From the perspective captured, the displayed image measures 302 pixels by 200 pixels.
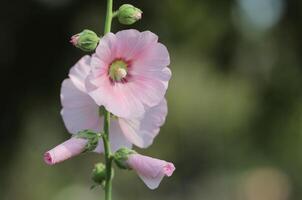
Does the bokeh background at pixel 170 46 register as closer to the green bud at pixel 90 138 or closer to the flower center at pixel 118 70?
the flower center at pixel 118 70

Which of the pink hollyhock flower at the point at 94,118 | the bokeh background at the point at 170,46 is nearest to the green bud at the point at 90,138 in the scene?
the pink hollyhock flower at the point at 94,118

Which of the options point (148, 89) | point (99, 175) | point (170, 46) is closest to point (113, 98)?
point (148, 89)

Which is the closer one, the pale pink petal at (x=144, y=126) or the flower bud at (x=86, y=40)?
the flower bud at (x=86, y=40)

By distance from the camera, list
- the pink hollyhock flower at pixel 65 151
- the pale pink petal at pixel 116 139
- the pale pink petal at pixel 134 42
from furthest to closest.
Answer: the pale pink petal at pixel 116 139, the pale pink petal at pixel 134 42, the pink hollyhock flower at pixel 65 151

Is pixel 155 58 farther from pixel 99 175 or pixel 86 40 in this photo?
pixel 99 175

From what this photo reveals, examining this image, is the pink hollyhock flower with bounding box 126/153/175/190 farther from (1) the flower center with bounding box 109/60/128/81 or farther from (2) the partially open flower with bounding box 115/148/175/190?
(1) the flower center with bounding box 109/60/128/81

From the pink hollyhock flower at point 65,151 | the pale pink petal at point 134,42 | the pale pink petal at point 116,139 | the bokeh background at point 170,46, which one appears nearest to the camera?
the pink hollyhock flower at point 65,151

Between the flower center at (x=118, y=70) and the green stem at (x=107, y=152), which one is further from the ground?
the flower center at (x=118, y=70)

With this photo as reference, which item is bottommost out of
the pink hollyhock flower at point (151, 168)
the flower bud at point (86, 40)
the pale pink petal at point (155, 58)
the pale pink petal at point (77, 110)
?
the pink hollyhock flower at point (151, 168)

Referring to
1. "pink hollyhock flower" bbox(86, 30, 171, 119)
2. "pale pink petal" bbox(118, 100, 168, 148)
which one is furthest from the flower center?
"pale pink petal" bbox(118, 100, 168, 148)
